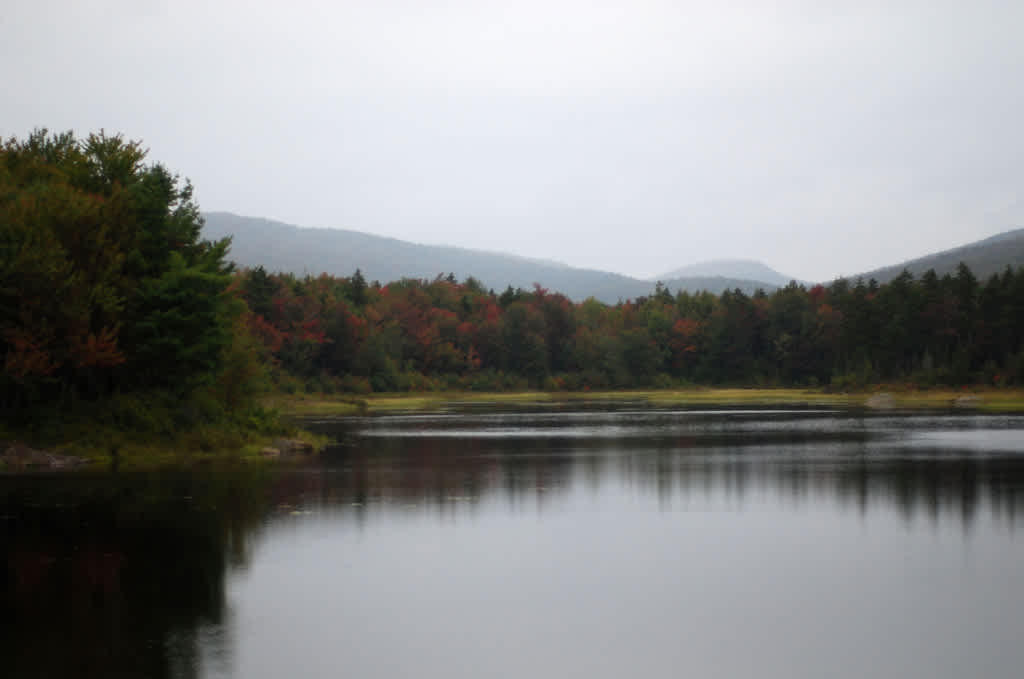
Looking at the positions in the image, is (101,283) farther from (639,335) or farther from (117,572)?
(639,335)

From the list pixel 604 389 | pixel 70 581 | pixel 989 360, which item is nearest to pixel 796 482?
pixel 70 581

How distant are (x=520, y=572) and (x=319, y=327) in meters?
88.8

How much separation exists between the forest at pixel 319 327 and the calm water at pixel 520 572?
5.63 metres

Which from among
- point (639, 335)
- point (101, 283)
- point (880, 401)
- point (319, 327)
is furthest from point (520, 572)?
point (639, 335)

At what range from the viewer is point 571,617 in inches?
524

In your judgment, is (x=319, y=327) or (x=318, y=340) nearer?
(x=318, y=340)

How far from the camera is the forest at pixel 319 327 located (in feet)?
103

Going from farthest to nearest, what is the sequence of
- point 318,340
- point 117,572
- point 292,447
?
point 318,340 → point 292,447 → point 117,572

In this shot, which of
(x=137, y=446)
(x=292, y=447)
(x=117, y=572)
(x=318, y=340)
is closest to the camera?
(x=117, y=572)

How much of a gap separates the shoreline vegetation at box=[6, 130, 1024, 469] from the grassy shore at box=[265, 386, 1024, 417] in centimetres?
41

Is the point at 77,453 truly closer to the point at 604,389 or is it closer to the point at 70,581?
the point at 70,581

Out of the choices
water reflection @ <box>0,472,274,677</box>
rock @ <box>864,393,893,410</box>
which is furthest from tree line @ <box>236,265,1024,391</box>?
water reflection @ <box>0,472,274,677</box>

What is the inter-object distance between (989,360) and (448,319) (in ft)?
198

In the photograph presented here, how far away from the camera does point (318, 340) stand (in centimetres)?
10050
